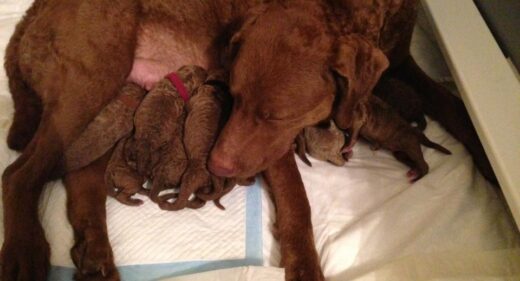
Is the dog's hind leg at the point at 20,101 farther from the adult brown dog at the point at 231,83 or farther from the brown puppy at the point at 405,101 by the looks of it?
the brown puppy at the point at 405,101

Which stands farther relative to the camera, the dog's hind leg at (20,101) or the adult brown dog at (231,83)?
the dog's hind leg at (20,101)

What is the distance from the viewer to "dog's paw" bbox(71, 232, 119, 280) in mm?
1433

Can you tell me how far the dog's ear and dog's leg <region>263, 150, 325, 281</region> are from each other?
31 cm

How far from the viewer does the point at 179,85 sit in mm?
1803

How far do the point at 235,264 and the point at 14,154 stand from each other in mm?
933

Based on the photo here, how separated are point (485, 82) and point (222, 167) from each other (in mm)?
929

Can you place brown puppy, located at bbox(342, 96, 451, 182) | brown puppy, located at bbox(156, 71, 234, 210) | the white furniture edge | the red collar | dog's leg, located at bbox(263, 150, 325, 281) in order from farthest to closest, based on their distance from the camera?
the red collar < brown puppy, located at bbox(342, 96, 451, 182) < brown puppy, located at bbox(156, 71, 234, 210) < dog's leg, located at bbox(263, 150, 325, 281) < the white furniture edge

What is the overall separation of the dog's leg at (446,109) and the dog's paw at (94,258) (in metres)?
1.36

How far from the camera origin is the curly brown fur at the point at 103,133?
63.1 inches

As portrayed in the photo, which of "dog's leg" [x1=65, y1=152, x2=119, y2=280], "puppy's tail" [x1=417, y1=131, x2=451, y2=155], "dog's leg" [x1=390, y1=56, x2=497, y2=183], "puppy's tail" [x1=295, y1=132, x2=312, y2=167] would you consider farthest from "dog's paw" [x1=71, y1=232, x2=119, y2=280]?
"dog's leg" [x1=390, y1=56, x2=497, y2=183]

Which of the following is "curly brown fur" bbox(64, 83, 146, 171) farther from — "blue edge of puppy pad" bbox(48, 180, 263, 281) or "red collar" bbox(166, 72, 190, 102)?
"blue edge of puppy pad" bbox(48, 180, 263, 281)

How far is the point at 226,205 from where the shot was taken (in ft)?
5.42

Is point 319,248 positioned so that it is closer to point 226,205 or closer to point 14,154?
point 226,205

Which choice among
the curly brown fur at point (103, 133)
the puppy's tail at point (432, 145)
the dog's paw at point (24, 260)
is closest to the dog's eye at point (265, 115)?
the curly brown fur at point (103, 133)
